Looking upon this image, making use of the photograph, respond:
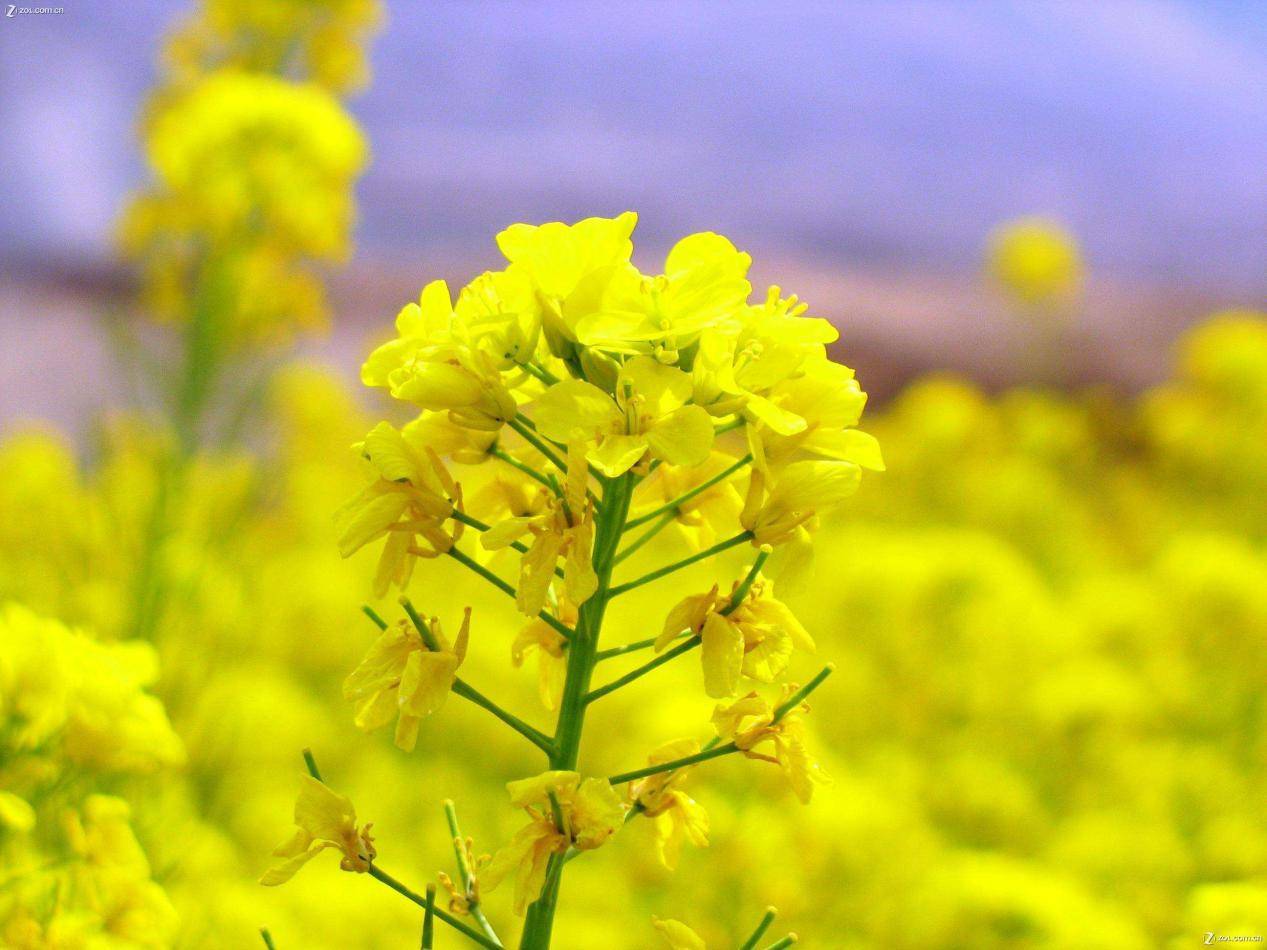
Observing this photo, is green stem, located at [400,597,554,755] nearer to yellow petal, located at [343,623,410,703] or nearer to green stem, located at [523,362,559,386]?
yellow petal, located at [343,623,410,703]

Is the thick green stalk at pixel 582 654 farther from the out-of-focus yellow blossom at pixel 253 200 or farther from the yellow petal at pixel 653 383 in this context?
the out-of-focus yellow blossom at pixel 253 200

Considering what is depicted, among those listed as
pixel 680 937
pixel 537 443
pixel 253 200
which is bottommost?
pixel 680 937

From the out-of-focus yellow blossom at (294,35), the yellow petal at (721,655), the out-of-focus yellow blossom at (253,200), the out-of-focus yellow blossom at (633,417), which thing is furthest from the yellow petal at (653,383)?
the out-of-focus yellow blossom at (294,35)

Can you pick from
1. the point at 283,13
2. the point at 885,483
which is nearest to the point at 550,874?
the point at 283,13

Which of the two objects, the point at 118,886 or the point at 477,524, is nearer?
the point at 477,524

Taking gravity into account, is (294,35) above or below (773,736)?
above

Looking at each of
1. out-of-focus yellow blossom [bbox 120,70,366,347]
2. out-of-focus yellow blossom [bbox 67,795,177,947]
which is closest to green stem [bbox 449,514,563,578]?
out-of-focus yellow blossom [bbox 67,795,177,947]

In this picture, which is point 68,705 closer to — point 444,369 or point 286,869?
point 286,869

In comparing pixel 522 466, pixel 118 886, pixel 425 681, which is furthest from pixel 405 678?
pixel 118 886
